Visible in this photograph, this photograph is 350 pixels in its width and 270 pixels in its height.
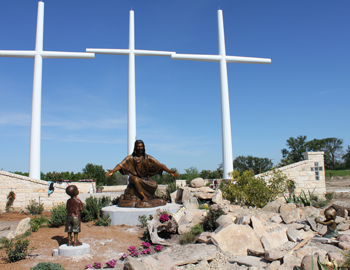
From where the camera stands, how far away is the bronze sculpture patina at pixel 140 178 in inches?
369

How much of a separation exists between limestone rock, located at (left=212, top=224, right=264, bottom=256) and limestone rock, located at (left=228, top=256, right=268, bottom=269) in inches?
13.7

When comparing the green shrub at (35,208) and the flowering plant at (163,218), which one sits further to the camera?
the green shrub at (35,208)

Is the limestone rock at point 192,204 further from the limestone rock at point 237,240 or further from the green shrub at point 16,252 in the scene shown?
the green shrub at point 16,252

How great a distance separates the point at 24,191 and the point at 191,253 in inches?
464

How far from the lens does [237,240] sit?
20.2 feet

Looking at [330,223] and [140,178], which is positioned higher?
[140,178]

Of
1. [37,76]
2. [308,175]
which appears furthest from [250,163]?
[37,76]

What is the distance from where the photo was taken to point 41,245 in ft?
21.7

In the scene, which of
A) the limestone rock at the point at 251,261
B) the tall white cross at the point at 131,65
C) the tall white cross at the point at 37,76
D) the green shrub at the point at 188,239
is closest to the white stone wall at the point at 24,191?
the tall white cross at the point at 37,76

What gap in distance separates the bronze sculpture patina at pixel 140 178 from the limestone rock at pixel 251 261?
423cm

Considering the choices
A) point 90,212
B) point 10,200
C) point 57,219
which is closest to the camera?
point 57,219

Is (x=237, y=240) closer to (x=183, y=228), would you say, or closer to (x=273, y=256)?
(x=273, y=256)

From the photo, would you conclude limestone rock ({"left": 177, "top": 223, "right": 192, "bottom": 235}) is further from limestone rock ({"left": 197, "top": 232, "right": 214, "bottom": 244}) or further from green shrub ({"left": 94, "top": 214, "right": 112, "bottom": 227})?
green shrub ({"left": 94, "top": 214, "right": 112, "bottom": 227})

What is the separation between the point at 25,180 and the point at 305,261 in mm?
14006
